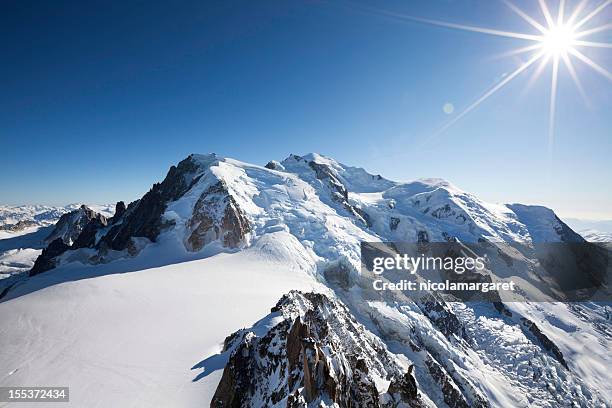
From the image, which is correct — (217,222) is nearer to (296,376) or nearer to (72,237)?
(296,376)

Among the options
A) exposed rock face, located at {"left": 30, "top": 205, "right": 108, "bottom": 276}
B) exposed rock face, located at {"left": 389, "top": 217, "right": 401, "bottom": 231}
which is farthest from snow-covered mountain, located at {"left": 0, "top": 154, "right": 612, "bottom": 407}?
exposed rock face, located at {"left": 389, "top": 217, "right": 401, "bottom": 231}

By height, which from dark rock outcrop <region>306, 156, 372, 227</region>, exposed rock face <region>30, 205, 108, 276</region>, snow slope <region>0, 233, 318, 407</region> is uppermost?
dark rock outcrop <region>306, 156, 372, 227</region>

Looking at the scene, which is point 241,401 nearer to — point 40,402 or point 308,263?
point 40,402

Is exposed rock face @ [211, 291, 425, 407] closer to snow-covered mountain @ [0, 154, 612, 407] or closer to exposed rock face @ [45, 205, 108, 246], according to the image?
snow-covered mountain @ [0, 154, 612, 407]

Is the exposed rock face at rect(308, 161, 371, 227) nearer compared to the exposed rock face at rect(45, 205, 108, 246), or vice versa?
the exposed rock face at rect(308, 161, 371, 227)

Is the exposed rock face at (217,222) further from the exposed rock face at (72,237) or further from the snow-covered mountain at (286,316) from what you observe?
the exposed rock face at (72,237)

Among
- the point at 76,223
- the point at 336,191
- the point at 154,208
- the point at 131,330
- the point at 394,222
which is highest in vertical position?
the point at 336,191

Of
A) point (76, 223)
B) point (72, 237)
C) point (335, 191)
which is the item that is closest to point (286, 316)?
point (335, 191)

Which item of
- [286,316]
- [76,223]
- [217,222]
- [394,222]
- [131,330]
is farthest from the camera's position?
[394,222]
